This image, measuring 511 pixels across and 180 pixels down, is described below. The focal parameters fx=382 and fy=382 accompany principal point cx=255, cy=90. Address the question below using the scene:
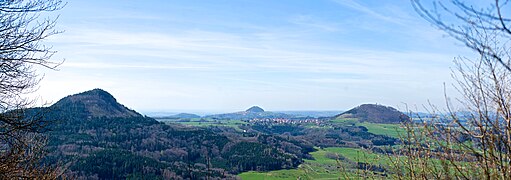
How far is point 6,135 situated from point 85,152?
65.5 m

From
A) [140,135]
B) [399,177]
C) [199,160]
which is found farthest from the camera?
[140,135]

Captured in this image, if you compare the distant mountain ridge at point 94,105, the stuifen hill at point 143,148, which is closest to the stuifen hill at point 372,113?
the stuifen hill at point 143,148

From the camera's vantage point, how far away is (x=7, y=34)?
221 inches

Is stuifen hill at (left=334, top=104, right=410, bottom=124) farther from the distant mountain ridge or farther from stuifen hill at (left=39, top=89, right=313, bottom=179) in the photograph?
the distant mountain ridge

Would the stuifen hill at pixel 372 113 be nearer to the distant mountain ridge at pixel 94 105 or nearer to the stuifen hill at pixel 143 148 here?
the stuifen hill at pixel 143 148

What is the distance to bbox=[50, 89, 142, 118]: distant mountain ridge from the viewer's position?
98062 mm

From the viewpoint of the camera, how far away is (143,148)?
81.9m

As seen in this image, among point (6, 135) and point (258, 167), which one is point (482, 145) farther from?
point (258, 167)

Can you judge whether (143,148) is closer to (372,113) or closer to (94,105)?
(94,105)

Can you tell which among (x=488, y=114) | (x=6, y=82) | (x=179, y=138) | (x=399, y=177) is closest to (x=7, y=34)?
(x=6, y=82)

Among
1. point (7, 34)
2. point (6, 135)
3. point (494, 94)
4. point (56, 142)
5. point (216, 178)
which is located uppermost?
point (7, 34)

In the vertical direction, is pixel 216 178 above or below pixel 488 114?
below

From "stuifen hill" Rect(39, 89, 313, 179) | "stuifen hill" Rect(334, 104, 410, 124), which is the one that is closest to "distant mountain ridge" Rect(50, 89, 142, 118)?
"stuifen hill" Rect(39, 89, 313, 179)

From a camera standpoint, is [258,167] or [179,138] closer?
[258,167]
